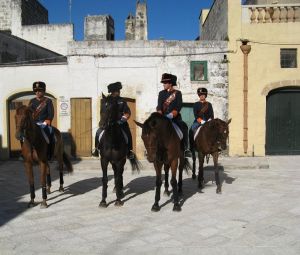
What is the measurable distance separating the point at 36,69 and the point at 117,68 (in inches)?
135

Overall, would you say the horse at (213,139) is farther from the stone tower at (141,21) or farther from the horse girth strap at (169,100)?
the stone tower at (141,21)

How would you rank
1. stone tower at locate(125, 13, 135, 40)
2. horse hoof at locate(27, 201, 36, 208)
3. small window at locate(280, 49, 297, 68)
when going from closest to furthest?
horse hoof at locate(27, 201, 36, 208) < small window at locate(280, 49, 297, 68) < stone tower at locate(125, 13, 135, 40)

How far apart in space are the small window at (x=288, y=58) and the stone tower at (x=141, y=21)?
24.0 ft

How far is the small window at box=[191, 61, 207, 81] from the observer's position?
1585 centimetres

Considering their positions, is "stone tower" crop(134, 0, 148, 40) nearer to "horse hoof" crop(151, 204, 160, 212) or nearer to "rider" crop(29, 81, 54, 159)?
"rider" crop(29, 81, 54, 159)

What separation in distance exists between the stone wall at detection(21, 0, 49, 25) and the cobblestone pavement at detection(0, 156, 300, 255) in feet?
59.4

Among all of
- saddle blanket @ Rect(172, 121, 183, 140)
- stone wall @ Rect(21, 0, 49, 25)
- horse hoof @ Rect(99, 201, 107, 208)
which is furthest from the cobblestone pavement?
stone wall @ Rect(21, 0, 49, 25)

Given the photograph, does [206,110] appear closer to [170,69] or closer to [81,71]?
[170,69]

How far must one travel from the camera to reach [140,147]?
15.9 metres

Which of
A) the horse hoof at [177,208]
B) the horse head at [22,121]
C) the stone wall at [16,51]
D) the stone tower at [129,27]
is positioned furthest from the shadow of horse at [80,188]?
the stone tower at [129,27]

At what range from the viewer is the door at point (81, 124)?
15805 mm

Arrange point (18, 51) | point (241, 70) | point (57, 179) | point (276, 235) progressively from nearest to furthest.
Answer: point (276, 235), point (57, 179), point (241, 70), point (18, 51)

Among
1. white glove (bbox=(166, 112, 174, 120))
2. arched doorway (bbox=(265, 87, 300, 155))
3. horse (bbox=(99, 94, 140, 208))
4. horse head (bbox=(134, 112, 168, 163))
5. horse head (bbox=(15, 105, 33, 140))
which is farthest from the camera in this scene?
arched doorway (bbox=(265, 87, 300, 155))

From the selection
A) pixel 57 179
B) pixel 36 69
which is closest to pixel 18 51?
pixel 36 69
